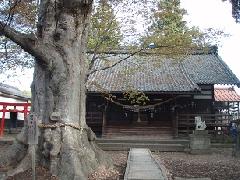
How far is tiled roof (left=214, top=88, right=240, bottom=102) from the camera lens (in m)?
38.9

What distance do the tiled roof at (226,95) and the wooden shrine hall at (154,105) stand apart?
9.97 metres

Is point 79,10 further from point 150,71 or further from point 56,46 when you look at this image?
point 150,71

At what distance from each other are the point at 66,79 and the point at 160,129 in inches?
671

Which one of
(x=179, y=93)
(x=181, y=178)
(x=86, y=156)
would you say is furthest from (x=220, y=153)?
(x=86, y=156)

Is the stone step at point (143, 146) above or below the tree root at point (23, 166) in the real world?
below

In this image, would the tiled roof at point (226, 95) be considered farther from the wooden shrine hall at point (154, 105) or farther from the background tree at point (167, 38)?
the background tree at point (167, 38)

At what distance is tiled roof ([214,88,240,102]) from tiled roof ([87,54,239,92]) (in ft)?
23.2

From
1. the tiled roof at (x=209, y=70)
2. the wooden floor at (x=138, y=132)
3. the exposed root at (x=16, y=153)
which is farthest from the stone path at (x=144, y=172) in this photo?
the tiled roof at (x=209, y=70)

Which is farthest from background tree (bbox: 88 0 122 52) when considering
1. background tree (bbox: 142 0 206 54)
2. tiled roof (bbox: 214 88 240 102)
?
tiled roof (bbox: 214 88 240 102)

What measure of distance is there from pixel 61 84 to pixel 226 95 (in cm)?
3246

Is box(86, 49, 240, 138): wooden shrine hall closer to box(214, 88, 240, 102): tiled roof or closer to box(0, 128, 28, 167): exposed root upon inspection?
box(214, 88, 240, 102): tiled roof

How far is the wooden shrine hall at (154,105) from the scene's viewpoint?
85.7 feet

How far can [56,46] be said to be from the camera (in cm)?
1086

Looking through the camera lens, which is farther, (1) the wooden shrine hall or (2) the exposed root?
(1) the wooden shrine hall
